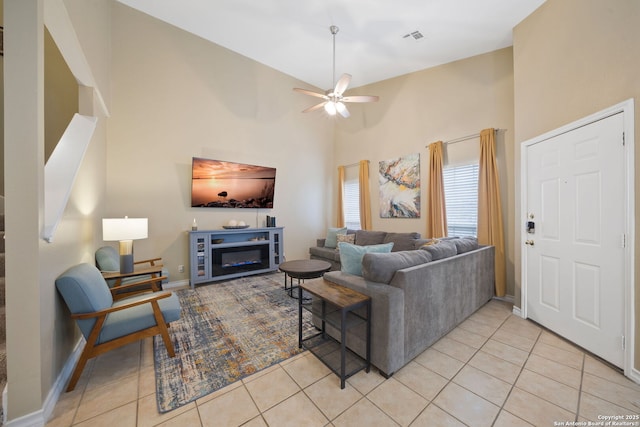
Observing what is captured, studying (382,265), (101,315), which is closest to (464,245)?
(382,265)

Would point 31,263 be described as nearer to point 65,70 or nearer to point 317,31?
point 65,70

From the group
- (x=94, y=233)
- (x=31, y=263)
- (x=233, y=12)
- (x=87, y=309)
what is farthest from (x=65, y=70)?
(x=87, y=309)

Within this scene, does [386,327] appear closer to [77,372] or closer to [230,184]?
[77,372]

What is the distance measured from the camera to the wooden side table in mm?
1669

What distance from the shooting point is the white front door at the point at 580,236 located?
6.19 ft

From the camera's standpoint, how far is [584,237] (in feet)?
7.03

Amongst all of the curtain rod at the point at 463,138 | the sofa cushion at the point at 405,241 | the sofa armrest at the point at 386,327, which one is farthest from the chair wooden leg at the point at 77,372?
the curtain rod at the point at 463,138

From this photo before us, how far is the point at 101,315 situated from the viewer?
67.2 inches

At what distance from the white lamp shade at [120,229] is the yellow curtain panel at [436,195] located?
4.36 m

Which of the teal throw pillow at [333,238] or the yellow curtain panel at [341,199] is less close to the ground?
the yellow curtain panel at [341,199]

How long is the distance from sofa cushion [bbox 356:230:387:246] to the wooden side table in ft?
8.53

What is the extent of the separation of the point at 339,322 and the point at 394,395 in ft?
1.95

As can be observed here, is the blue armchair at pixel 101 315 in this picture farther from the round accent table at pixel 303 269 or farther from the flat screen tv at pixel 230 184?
the flat screen tv at pixel 230 184

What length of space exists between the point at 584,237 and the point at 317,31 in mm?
4282
